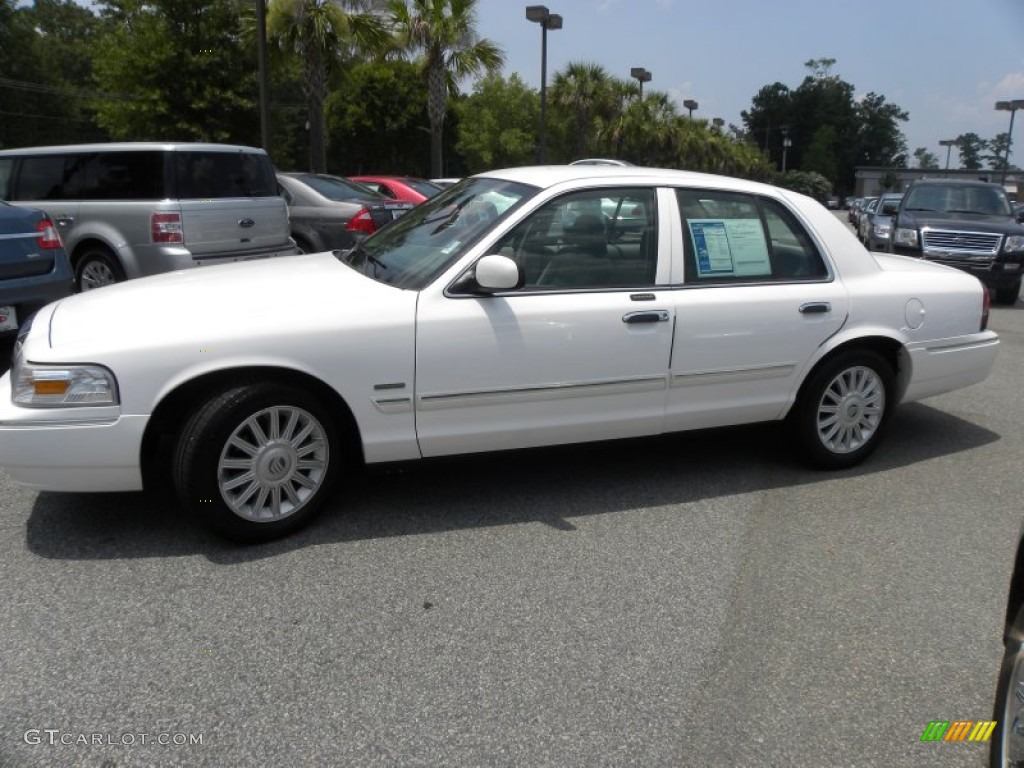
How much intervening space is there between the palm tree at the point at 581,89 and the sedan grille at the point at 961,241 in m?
26.0

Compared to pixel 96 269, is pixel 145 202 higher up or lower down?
higher up

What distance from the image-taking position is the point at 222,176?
8.23 m

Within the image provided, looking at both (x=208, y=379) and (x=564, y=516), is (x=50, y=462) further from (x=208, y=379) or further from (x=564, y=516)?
(x=564, y=516)

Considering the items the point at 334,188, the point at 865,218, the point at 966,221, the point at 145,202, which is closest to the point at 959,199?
the point at 966,221

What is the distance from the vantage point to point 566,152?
167 ft

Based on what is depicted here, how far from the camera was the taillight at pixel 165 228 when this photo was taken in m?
7.76

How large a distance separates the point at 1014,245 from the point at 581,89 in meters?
27.4

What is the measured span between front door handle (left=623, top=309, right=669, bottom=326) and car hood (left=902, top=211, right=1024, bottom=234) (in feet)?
32.4

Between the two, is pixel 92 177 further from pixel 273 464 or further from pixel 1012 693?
pixel 1012 693

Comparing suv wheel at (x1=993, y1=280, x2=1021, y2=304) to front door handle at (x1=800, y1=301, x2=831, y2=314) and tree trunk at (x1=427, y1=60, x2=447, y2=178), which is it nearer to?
front door handle at (x1=800, y1=301, x2=831, y2=314)

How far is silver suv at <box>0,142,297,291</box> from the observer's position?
25.7 ft

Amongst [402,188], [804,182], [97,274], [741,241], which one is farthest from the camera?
[804,182]

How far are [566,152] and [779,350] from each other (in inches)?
1916

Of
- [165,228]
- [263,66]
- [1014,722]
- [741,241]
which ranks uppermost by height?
[263,66]
